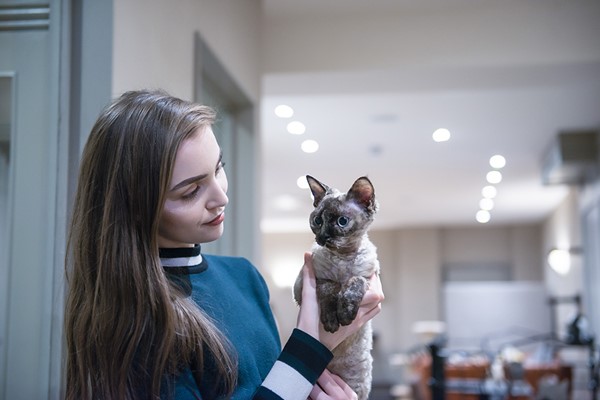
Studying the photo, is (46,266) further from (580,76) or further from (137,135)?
(580,76)

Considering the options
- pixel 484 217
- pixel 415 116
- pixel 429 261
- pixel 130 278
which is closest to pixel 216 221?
pixel 130 278

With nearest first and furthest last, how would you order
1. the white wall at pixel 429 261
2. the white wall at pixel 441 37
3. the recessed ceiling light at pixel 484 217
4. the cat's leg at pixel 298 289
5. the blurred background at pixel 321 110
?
the cat's leg at pixel 298 289 < the blurred background at pixel 321 110 < the recessed ceiling light at pixel 484 217 < the white wall at pixel 441 37 < the white wall at pixel 429 261

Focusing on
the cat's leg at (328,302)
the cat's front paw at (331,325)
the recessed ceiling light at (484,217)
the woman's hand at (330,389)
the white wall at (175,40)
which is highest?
the white wall at (175,40)

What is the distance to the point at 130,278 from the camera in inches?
35.0

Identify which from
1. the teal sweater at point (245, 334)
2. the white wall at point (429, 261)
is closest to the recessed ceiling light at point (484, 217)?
the teal sweater at point (245, 334)

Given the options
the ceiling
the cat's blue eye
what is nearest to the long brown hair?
the cat's blue eye

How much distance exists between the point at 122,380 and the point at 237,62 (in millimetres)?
2005

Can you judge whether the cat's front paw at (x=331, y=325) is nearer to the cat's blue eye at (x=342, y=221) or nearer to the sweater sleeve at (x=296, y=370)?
the sweater sleeve at (x=296, y=370)

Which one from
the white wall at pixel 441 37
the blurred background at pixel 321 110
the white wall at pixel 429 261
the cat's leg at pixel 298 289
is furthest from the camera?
the white wall at pixel 429 261

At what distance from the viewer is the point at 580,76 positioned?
11.4 ft

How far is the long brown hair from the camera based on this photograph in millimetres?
873

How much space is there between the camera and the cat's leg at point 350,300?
3.00ft

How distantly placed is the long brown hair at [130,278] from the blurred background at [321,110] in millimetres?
300

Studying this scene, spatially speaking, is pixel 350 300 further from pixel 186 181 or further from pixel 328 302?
pixel 186 181
